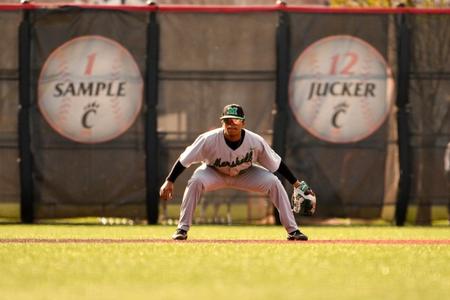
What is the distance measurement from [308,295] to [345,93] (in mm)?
10497

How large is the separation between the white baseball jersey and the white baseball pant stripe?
0.39ft

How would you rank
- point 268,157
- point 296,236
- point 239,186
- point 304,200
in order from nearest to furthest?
point 296,236 → point 268,157 → point 304,200 → point 239,186

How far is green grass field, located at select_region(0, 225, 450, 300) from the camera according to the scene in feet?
23.9

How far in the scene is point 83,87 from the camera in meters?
17.2

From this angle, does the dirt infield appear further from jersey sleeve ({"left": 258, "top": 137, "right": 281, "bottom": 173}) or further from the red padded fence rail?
the red padded fence rail

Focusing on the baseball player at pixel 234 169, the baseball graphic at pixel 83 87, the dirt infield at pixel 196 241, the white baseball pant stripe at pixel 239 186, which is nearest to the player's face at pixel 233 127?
the baseball player at pixel 234 169

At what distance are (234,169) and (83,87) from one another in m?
4.70

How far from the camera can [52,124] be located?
17250 millimetres

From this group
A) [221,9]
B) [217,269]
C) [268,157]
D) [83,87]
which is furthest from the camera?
[221,9]

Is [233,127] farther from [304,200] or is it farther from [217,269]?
[217,269]

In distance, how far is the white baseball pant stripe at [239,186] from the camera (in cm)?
1280

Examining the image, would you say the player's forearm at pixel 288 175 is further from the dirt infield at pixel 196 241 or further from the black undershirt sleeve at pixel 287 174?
the dirt infield at pixel 196 241

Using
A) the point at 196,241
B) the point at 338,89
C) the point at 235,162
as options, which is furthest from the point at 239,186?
the point at 338,89

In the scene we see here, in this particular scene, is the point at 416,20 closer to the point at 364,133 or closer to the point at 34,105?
the point at 364,133
